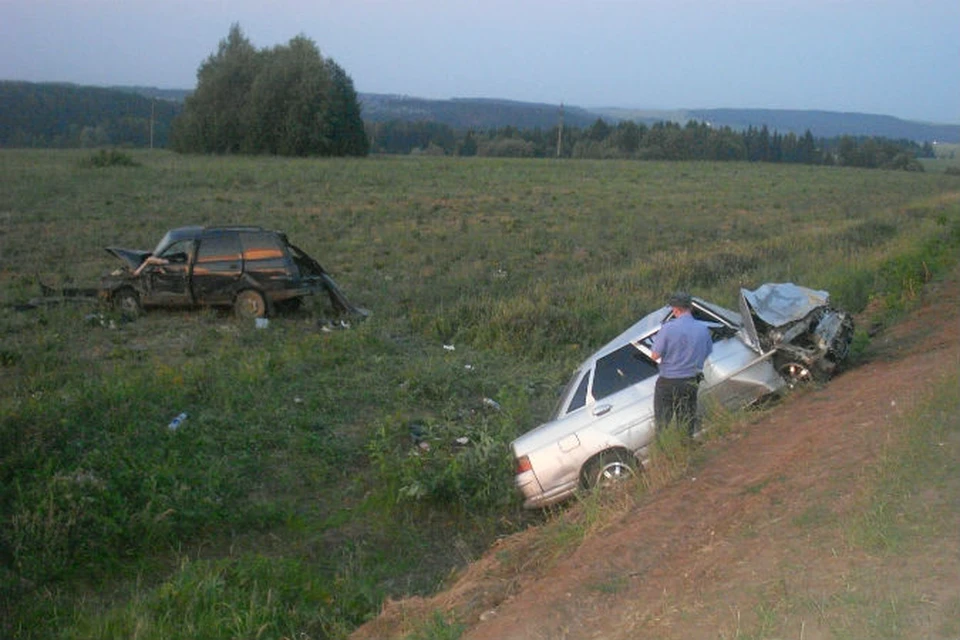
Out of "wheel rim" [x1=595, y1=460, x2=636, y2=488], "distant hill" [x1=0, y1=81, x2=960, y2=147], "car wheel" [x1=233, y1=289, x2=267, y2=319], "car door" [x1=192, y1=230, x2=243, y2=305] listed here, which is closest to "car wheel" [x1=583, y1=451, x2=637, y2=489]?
"wheel rim" [x1=595, y1=460, x2=636, y2=488]

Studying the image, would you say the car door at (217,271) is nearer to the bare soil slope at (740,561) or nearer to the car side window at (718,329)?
the car side window at (718,329)

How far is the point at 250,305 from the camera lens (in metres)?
16.0

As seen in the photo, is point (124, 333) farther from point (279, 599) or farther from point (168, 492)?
point (279, 599)

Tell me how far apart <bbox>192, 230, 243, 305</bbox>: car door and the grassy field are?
15.1 inches

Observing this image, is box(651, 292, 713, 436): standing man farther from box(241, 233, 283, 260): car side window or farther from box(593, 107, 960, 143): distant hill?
box(593, 107, 960, 143): distant hill

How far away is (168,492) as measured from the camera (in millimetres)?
8828

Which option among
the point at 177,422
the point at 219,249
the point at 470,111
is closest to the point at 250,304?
the point at 219,249

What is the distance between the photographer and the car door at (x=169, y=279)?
16172 millimetres

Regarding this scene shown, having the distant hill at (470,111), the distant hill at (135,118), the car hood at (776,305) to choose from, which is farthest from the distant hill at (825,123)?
the car hood at (776,305)

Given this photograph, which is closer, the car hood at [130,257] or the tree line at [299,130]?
the car hood at [130,257]

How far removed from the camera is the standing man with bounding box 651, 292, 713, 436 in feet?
28.1

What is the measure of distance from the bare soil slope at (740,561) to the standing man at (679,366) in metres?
0.42

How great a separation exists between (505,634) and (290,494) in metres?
4.71

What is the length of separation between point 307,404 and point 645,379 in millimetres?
→ 4067
